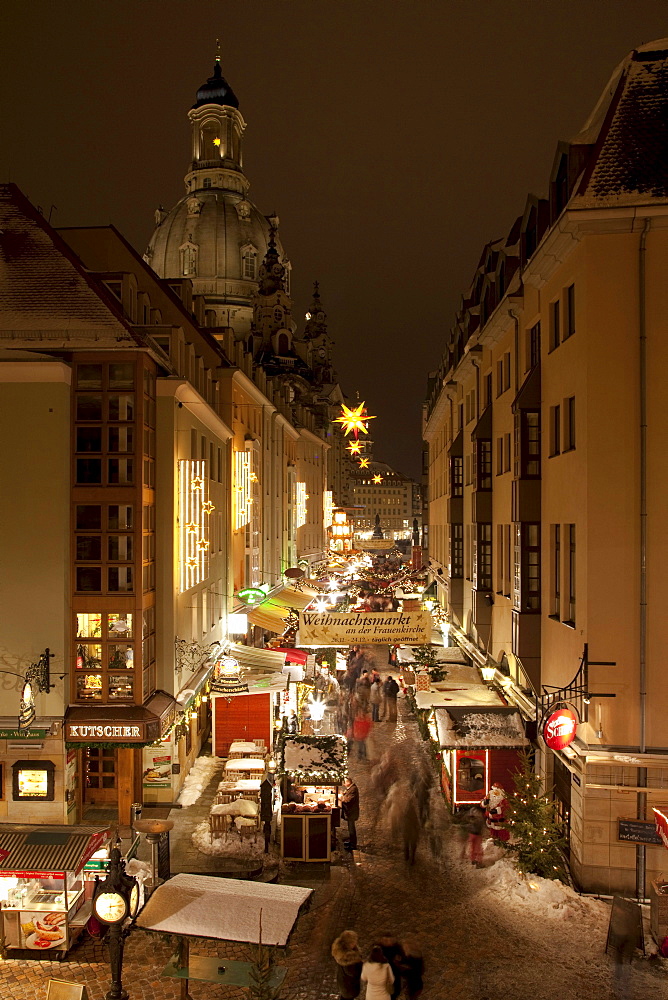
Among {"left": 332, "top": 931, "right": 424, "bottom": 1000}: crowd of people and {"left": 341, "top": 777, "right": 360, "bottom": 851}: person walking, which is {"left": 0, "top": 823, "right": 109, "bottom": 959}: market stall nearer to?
{"left": 332, "top": 931, "right": 424, "bottom": 1000}: crowd of people

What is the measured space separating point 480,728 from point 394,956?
817 centimetres

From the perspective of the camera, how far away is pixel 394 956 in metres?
10.8

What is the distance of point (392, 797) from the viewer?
67.4 feet

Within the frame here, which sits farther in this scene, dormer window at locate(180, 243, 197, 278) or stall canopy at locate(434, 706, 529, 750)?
dormer window at locate(180, 243, 197, 278)

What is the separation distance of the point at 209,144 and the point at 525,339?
7946 cm

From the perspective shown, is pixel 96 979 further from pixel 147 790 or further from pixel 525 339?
pixel 525 339

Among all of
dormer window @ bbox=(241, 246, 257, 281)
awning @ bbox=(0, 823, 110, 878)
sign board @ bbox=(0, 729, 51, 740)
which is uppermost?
dormer window @ bbox=(241, 246, 257, 281)

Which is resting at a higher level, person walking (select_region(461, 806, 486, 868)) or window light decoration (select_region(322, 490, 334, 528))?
window light decoration (select_region(322, 490, 334, 528))

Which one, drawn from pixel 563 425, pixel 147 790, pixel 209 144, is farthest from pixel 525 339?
pixel 209 144

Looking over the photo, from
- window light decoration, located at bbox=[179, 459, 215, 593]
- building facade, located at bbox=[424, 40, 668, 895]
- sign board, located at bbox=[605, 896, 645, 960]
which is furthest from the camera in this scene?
window light decoration, located at bbox=[179, 459, 215, 593]

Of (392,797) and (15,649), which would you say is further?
(392,797)

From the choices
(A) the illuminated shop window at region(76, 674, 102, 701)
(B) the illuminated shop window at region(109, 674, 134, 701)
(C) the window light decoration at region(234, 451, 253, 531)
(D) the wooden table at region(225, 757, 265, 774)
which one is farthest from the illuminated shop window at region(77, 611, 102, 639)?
(C) the window light decoration at region(234, 451, 253, 531)

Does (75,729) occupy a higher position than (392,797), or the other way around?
(75,729)

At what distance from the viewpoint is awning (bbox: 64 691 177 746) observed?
56.1 feet
